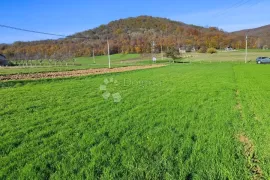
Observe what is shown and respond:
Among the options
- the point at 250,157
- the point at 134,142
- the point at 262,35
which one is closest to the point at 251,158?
the point at 250,157

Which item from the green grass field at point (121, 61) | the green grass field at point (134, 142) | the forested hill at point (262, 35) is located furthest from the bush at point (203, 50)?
the green grass field at point (134, 142)

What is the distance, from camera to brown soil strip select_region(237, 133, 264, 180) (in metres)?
4.43

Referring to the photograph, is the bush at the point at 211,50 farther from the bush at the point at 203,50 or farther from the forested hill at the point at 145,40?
the bush at the point at 203,50

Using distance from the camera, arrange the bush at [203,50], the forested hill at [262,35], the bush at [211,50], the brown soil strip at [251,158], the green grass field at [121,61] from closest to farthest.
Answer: the brown soil strip at [251,158], the green grass field at [121,61], the bush at [211,50], the bush at [203,50], the forested hill at [262,35]

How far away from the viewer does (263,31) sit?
10838cm

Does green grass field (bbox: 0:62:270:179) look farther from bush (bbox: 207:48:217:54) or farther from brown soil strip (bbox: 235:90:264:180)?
bush (bbox: 207:48:217:54)

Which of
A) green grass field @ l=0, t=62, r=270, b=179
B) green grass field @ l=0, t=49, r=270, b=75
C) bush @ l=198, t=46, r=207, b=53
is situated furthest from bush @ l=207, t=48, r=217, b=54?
green grass field @ l=0, t=62, r=270, b=179

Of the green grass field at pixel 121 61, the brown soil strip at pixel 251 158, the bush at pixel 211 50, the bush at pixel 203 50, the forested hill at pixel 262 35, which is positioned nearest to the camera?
the brown soil strip at pixel 251 158

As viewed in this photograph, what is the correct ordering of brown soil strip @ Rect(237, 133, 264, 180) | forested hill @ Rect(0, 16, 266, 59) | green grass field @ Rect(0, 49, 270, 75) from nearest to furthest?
1. brown soil strip @ Rect(237, 133, 264, 180)
2. green grass field @ Rect(0, 49, 270, 75)
3. forested hill @ Rect(0, 16, 266, 59)

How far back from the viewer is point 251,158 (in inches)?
200

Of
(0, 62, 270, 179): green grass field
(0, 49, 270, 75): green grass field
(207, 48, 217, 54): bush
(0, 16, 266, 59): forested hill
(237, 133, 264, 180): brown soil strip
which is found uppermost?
(0, 16, 266, 59): forested hill

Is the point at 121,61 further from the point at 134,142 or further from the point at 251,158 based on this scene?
the point at 251,158

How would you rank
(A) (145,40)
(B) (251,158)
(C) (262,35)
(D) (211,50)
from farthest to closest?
(A) (145,40)
(C) (262,35)
(D) (211,50)
(B) (251,158)

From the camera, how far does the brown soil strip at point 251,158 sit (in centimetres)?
443
